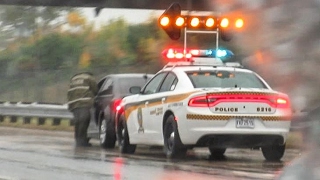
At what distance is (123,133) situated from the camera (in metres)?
15.5

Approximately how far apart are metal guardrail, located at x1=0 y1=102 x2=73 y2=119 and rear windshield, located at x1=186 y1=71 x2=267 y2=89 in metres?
11.3

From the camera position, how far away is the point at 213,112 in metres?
12.5

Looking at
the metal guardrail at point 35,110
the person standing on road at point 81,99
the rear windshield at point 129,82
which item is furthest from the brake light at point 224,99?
the metal guardrail at point 35,110

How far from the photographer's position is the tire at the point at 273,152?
13.4 m

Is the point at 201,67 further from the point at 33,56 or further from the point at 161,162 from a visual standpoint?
the point at 33,56

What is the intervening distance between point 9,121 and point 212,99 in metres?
17.4

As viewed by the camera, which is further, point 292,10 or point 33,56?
point 33,56

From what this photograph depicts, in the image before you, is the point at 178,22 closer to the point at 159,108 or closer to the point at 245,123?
the point at 159,108

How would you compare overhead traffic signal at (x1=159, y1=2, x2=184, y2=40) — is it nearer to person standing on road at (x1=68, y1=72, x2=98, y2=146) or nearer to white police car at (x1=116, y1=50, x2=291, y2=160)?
person standing on road at (x1=68, y1=72, x2=98, y2=146)

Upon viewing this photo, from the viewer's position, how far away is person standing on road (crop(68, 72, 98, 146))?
17.7 meters

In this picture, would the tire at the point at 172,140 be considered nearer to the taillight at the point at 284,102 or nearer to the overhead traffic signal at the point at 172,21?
the overhead traffic signal at the point at 172,21

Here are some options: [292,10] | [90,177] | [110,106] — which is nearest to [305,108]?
[292,10]

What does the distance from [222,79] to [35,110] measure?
1398 centimetres

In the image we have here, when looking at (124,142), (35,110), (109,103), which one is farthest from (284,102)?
(35,110)
